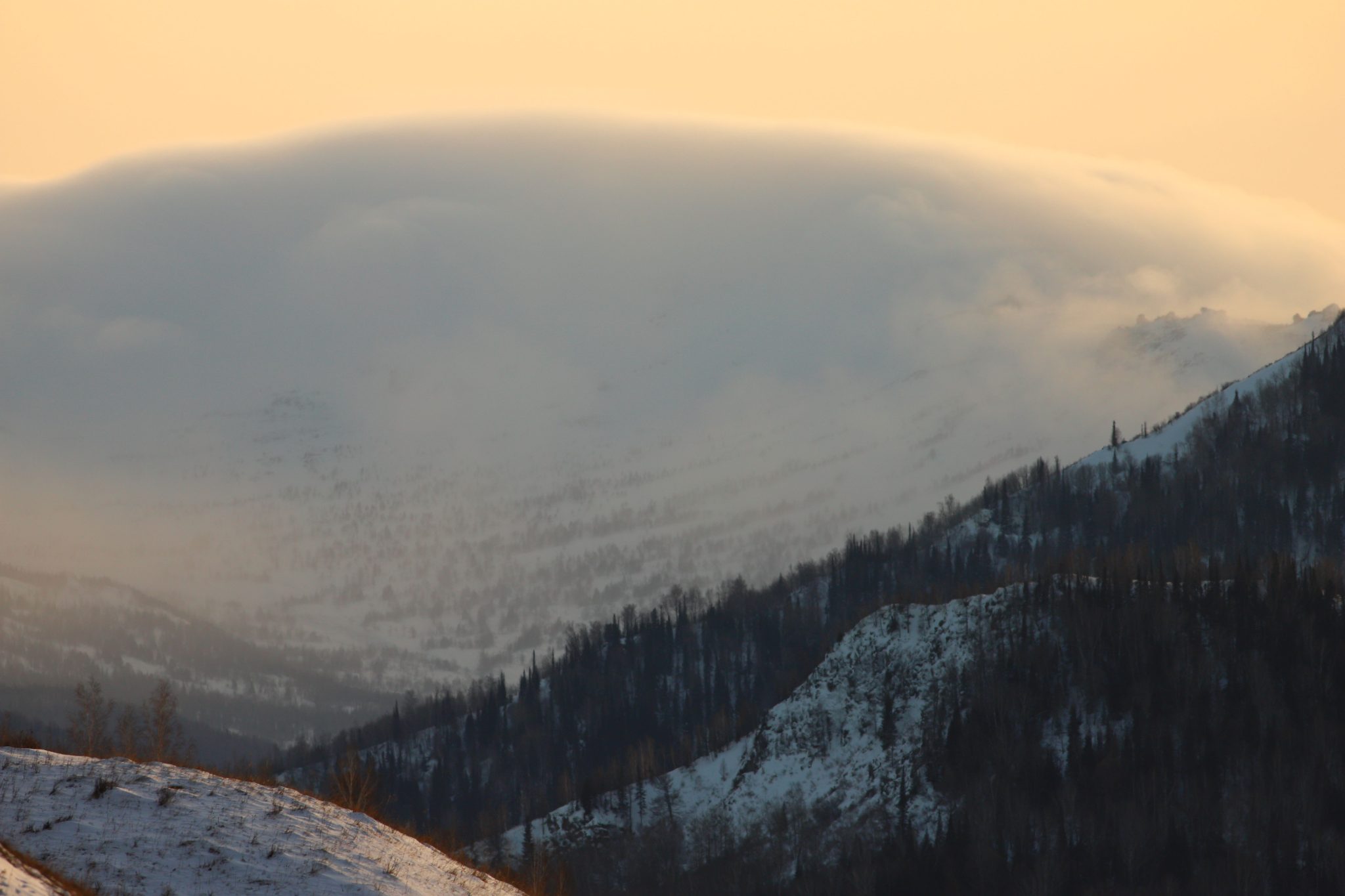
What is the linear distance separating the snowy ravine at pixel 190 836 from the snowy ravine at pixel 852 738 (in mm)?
113694

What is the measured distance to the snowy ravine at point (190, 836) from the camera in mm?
51469

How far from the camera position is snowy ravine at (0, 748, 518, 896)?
51469 millimetres

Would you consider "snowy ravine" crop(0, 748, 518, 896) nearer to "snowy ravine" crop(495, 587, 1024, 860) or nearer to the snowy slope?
the snowy slope

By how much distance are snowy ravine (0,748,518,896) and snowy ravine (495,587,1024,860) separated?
11369 cm

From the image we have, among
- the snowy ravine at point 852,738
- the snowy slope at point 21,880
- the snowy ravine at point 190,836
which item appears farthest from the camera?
the snowy ravine at point 852,738

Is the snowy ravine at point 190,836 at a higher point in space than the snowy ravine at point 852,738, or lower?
higher

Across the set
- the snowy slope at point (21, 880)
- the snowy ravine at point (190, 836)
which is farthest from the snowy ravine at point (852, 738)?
the snowy slope at point (21, 880)

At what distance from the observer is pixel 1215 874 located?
142 m

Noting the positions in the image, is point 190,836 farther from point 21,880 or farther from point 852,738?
point 852,738

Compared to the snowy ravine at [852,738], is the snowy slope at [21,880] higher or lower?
higher

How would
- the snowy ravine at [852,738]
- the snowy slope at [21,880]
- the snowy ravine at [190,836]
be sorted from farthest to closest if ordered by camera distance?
the snowy ravine at [852,738], the snowy ravine at [190,836], the snowy slope at [21,880]

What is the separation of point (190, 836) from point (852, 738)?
136033 millimetres

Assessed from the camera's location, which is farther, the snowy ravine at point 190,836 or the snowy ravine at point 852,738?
the snowy ravine at point 852,738

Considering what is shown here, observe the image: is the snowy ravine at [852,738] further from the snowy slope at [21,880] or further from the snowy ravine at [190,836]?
the snowy slope at [21,880]
